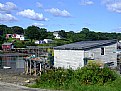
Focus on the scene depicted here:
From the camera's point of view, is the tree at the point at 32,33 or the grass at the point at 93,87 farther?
the tree at the point at 32,33

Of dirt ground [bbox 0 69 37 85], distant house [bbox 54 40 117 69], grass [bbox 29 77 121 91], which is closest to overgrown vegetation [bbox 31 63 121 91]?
grass [bbox 29 77 121 91]

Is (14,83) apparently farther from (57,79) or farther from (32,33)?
(32,33)

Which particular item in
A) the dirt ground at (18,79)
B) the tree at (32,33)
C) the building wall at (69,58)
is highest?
the tree at (32,33)

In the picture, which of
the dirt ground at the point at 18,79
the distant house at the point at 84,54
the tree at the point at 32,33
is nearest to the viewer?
the dirt ground at the point at 18,79

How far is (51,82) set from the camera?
17.0 meters

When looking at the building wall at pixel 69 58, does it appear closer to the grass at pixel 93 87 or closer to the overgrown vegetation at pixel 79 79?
the overgrown vegetation at pixel 79 79

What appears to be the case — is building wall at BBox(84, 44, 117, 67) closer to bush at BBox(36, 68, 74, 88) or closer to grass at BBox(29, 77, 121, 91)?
bush at BBox(36, 68, 74, 88)

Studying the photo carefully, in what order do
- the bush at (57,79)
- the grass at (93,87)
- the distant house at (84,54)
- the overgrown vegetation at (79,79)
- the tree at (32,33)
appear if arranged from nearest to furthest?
the grass at (93,87), the overgrown vegetation at (79,79), the bush at (57,79), the distant house at (84,54), the tree at (32,33)

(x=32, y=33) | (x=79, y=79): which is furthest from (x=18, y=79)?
(x=32, y=33)

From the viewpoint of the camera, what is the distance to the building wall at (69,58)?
32.2 meters

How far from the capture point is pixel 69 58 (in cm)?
3350

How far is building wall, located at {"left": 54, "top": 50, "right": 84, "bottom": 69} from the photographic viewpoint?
3222 cm

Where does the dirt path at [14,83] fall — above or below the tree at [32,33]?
below

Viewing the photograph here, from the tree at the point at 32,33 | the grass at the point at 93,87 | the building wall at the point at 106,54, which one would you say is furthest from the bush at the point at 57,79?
the tree at the point at 32,33
